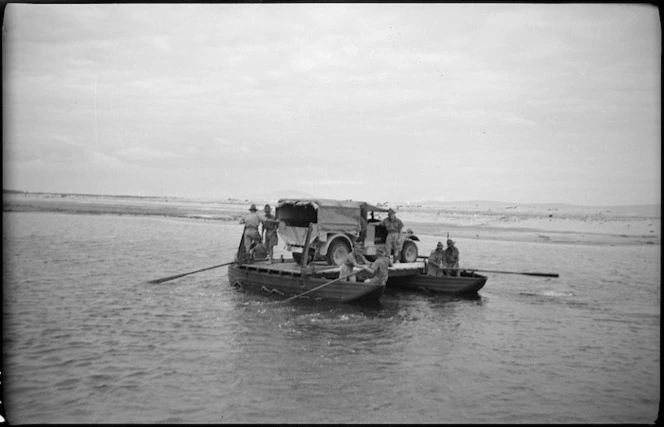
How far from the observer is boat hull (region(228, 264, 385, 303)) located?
14.6m

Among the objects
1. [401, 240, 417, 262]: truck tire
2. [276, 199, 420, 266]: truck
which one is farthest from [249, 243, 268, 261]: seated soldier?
[401, 240, 417, 262]: truck tire

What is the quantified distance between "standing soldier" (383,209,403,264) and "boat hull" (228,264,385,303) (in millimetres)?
3364

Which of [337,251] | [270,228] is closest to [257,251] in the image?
[270,228]

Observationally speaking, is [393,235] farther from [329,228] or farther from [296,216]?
[296,216]

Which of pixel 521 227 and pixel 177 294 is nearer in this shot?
pixel 177 294

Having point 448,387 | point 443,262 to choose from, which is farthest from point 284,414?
point 443,262

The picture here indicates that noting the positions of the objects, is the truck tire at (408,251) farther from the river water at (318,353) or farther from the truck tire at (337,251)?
the truck tire at (337,251)

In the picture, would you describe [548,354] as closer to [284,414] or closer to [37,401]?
[284,414]

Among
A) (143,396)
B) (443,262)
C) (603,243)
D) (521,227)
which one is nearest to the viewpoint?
(143,396)

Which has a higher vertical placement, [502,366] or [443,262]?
[443,262]

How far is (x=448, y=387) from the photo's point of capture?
9203 millimetres

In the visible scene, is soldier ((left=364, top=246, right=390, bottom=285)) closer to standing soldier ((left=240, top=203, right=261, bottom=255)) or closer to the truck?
the truck

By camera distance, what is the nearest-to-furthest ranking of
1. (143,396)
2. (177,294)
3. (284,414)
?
(284,414) → (143,396) → (177,294)

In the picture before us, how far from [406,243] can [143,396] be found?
11796 mm
